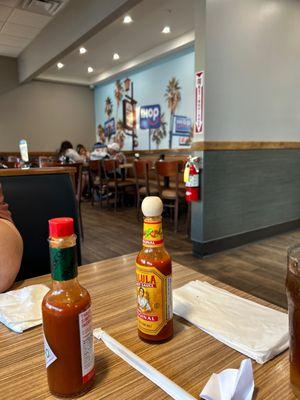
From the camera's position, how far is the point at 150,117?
7387mm

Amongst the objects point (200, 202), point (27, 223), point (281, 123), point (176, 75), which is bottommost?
point (200, 202)

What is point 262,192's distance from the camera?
3.64m

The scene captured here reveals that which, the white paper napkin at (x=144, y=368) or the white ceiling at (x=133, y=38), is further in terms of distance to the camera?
the white ceiling at (x=133, y=38)

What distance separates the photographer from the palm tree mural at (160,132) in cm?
699

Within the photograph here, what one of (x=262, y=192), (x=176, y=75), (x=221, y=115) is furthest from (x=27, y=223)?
(x=176, y=75)

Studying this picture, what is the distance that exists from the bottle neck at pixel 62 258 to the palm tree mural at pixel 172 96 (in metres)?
6.51

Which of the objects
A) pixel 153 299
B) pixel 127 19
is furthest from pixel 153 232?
pixel 127 19

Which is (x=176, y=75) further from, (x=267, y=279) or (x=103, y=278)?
(x=103, y=278)

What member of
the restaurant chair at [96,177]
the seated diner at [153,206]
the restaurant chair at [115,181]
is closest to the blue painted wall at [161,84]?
the seated diner at [153,206]

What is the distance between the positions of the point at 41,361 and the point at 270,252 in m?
3.07

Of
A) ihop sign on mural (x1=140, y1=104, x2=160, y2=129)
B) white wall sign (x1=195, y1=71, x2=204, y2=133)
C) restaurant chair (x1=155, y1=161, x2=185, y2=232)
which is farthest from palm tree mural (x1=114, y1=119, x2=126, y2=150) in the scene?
white wall sign (x1=195, y1=71, x2=204, y2=133)

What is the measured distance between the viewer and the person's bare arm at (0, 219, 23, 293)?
83 cm

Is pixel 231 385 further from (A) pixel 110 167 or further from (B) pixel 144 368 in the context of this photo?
(A) pixel 110 167

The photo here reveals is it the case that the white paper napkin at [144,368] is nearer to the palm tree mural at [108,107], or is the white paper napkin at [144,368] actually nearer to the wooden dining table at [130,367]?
the wooden dining table at [130,367]
